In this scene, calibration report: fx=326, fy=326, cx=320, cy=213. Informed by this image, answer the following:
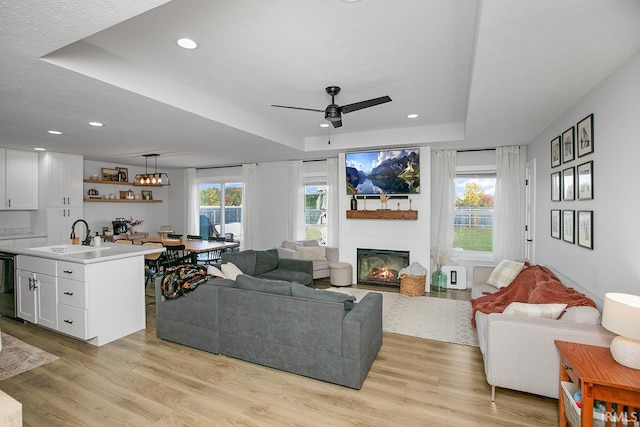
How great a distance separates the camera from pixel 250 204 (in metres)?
7.59

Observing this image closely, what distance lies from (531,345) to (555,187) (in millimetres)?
2284

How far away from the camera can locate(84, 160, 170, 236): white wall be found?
7.16 meters

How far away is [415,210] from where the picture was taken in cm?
572

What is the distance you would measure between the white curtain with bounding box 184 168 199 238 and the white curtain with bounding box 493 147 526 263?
22.4 ft

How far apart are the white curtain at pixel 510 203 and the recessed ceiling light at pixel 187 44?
196 inches

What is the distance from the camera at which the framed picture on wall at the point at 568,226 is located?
129 inches

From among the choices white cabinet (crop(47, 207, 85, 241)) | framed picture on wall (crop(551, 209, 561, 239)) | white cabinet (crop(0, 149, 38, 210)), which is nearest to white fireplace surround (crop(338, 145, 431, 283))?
framed picture on wall (crop(551, 209, 561, 239))

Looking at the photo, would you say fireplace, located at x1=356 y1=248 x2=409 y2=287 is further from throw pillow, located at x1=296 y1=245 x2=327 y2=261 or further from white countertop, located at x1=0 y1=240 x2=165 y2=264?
white countertop, located at x1=0 y1=240 x2=165 y2=264

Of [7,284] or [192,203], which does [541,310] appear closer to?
[7,284]

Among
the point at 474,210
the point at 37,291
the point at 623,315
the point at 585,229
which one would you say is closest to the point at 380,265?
the point at 474,210

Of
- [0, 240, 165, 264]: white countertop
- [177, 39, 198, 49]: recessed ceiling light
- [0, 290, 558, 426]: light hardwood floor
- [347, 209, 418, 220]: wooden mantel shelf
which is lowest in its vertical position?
[0, 290, 558, 426]: light hardwood floor

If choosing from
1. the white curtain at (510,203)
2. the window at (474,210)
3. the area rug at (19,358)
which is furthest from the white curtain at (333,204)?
the area rug at (19,358)

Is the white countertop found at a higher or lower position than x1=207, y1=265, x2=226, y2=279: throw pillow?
higher

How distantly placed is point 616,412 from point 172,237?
21.8 feet
